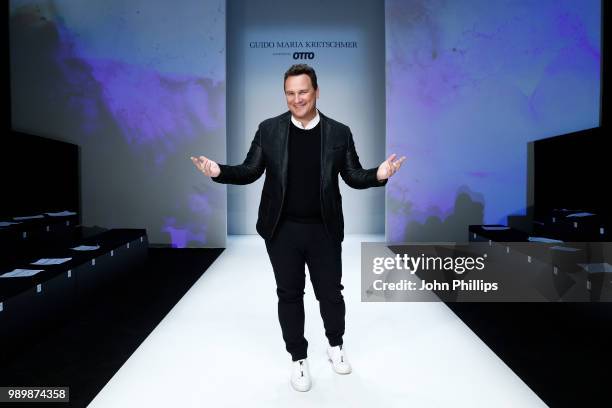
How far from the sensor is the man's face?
1667 mm

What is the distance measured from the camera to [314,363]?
2053 millimetres

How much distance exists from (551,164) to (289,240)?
377 cm

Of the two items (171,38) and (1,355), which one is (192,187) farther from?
(1,355)

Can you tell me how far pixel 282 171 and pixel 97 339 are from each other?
4.74 ft

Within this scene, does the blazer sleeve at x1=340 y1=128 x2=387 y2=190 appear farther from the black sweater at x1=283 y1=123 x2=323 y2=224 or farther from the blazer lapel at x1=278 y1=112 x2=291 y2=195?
the blazer lapel at x1=278 y1=112 x2=291 y2=195

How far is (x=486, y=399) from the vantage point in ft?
5.62

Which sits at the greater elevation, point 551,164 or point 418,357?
point 551,164

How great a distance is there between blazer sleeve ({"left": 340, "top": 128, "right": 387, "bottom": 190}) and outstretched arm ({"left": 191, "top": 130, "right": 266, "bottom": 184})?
359 mm

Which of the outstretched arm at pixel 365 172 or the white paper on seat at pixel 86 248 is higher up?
the outstretched arm at pixel 365 172

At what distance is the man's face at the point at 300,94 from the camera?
167 cm

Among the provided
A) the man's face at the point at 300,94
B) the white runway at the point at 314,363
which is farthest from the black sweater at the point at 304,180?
the white runway at the point at 314,363

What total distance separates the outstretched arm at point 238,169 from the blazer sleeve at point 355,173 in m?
0.36

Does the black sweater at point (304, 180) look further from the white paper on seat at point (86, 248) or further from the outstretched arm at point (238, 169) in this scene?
the white paper on seat at point (86, 248)

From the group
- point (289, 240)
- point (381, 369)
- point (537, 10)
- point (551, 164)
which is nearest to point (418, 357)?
point (381, 369)
